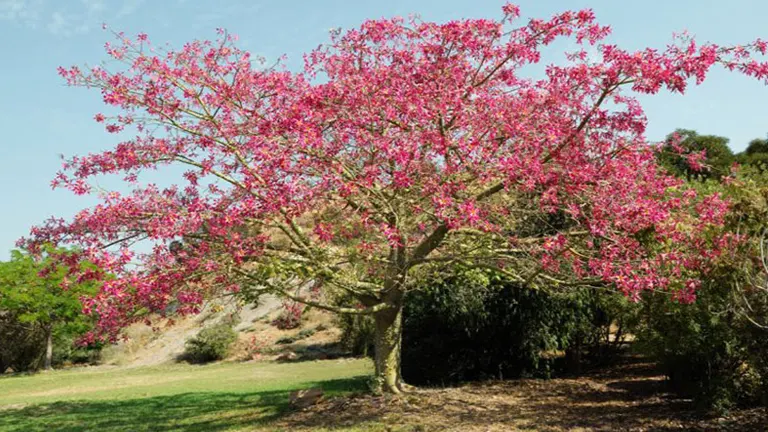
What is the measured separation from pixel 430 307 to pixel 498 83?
6646mm

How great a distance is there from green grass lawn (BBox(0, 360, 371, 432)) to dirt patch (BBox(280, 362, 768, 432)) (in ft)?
6.03

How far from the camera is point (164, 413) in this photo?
48.7ft

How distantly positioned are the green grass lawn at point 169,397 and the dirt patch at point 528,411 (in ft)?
6.03

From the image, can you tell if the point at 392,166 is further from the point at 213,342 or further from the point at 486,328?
the point at 213,342

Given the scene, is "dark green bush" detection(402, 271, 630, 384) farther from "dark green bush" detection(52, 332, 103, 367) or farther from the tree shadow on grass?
"dark green bush" detection(52, 332, 103, 367)

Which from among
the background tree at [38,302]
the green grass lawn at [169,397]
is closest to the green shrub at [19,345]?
the background tree at [38,302]

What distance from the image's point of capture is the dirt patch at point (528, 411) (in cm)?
1009

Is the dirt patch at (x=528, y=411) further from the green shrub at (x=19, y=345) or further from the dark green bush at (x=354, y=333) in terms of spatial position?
the green shrub at (x=19, y=345)

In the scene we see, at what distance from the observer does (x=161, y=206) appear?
927 centimetres

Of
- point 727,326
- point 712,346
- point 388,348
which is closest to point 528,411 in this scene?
point 388,348

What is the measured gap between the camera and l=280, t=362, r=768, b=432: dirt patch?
10.1 meters

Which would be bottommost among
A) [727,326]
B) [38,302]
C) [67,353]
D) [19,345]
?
[67,353]

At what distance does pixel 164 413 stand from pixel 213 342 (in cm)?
1992

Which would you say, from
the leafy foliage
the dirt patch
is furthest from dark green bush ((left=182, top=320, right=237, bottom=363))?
the leafy foliage
